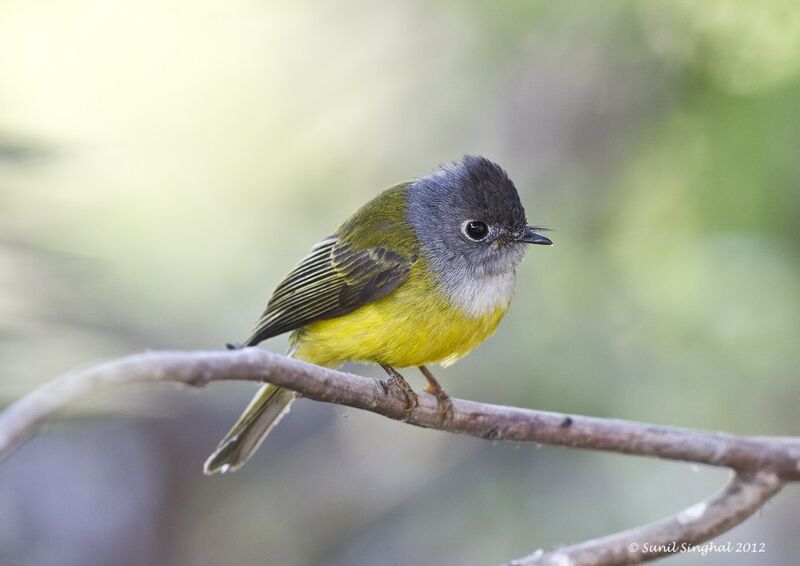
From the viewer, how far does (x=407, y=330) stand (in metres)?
3.32

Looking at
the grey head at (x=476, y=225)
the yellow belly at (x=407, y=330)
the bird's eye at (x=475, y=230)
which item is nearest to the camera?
the yellow belly at (x=407, y=330)

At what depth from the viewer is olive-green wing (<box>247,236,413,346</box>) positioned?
11.4 ft

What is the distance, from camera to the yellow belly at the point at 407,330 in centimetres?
332

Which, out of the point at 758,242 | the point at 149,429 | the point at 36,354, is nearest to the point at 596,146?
the point at 758,242

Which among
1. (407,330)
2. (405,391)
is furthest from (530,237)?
(405,391)

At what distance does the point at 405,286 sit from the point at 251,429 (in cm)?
71

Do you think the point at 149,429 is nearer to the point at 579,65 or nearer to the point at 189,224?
the point at 189,224

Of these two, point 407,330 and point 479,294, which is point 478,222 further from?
point 407,330

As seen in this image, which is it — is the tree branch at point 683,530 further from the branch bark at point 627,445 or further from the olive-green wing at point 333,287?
the olive-green wing at point 333,287

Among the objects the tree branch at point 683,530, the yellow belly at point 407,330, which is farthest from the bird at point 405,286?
the tree branch at point 683,530

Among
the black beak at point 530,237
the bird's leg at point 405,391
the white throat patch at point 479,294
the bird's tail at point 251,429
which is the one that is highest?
the black beak at point 530,237

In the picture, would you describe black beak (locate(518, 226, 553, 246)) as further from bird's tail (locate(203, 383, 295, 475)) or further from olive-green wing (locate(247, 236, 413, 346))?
bird's tail (locate(203, 383, 295, 475))

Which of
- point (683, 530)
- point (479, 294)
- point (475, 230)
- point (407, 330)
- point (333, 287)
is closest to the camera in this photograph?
point (683, 530)

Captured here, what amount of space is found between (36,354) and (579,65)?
11.5ft
